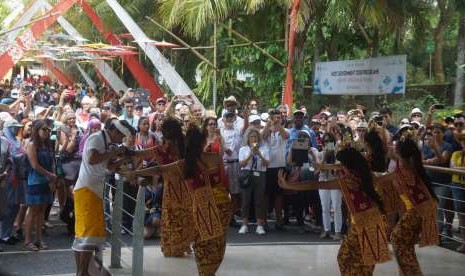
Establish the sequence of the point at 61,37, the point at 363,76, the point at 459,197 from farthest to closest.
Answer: the point at 61,37 → the point at 363,76 → the point at 459,197

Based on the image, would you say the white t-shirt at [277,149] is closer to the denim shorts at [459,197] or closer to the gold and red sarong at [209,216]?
the denim shorts at [459,197]

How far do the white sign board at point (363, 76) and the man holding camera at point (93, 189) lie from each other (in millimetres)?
7797

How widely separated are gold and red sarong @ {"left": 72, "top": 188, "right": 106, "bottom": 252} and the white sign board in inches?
314

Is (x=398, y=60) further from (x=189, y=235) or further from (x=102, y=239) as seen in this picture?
(x=102, y=239)

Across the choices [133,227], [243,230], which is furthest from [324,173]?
[133,227]

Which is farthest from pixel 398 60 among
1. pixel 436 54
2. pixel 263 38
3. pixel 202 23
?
pixel 436 54

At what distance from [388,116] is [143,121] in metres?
4.08

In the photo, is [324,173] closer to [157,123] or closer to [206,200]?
[157,123]

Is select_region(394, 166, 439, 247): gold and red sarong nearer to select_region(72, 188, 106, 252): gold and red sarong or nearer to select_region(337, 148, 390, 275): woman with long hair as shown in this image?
select_region(337, 148, 390, 275): woman with long hair

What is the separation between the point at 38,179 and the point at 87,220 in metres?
2.63

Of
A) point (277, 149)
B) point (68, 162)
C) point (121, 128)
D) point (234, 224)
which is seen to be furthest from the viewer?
point (234, 224)

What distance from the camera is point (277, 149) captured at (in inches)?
424

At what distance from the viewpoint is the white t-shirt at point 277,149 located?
1077cm

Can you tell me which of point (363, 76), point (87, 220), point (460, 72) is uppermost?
point (460, 72)
